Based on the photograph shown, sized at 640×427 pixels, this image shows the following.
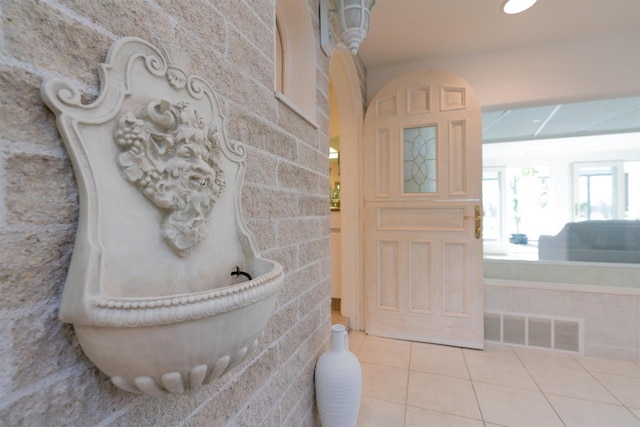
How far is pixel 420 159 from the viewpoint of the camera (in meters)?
2.31

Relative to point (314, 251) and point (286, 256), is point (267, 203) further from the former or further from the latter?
point (314, 251)

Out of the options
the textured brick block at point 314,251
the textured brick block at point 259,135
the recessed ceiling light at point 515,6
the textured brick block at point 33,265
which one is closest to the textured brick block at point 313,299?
the textured brick block at point 314,251

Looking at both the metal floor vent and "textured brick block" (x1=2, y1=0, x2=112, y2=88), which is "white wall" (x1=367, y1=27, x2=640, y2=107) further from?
"textured brick block" (x1=2, y1=0, x2=112, y2=88)

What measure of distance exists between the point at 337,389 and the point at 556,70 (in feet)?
8.80

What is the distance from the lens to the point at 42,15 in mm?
362

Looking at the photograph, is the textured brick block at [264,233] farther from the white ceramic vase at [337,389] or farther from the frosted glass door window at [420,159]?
the frosted glass door window at [420,159]

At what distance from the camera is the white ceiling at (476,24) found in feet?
5.63

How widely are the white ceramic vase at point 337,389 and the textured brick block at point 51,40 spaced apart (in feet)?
4.03

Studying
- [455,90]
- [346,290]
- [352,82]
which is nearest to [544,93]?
[455,90]

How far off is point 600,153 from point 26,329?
4461mm

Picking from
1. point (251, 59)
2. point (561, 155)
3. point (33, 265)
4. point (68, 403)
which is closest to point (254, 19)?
point (251, 59)

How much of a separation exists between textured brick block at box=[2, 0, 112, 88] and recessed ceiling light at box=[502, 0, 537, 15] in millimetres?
2177

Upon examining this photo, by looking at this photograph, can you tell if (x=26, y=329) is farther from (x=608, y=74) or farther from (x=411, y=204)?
(x=608, y=74)

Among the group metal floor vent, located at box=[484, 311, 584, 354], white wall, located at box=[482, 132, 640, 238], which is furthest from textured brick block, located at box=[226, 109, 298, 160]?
white wall, located at box=[482, 132, 640, 238]
